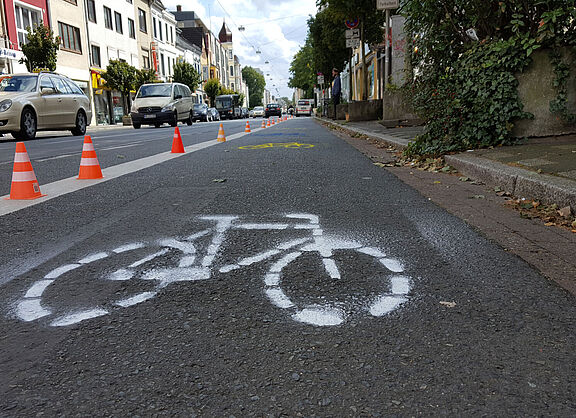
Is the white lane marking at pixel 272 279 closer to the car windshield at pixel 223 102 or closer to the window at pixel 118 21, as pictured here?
the window at pixel 118 21

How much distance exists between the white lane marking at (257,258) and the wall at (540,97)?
16.0ft

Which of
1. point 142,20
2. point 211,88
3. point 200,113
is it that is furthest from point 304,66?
point 200,113

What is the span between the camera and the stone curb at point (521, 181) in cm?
385

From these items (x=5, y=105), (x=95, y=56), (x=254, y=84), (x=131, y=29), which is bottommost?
(x=5, y=105)

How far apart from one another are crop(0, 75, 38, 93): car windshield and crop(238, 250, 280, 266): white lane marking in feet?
44.1

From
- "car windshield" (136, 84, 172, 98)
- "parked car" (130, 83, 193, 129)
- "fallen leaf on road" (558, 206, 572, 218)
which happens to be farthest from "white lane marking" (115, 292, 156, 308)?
"car windshield" (136, 84, 172, 98)

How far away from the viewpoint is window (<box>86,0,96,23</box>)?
35125 millimetres

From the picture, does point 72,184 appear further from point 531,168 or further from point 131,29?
point 131,29

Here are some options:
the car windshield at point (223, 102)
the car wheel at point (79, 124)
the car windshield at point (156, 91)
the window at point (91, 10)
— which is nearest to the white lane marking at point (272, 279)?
the car wheel at point (79, 124)

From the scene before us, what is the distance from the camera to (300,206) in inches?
166

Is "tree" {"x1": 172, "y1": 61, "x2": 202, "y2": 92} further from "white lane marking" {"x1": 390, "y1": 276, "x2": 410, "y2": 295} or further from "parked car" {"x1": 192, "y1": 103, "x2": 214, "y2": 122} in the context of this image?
"white lane marking" {"x1": 390, "y1": 276, "x2": 410, "y2": 295}

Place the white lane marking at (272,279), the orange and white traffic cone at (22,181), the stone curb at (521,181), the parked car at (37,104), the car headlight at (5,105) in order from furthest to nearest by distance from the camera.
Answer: the parked car at (37,104)
the car headlight at (5,105)
the orange and white traffic cone at (22,181)
the stone curb at (521,181)
the white lane marking at (272,279)

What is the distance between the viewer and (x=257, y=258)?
2787mm

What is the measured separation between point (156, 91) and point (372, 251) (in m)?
22.9
